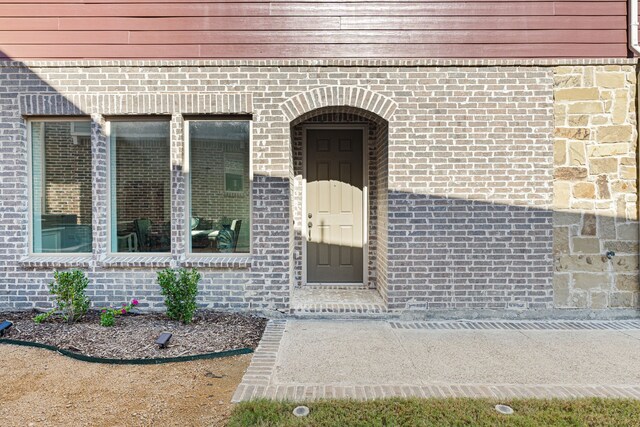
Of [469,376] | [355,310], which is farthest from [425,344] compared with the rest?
[355,310]

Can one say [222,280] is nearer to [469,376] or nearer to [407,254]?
[407,254]

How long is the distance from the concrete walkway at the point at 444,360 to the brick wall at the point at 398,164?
1.56ft

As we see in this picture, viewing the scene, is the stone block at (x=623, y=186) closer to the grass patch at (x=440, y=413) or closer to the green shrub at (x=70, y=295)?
the grass patch at (x=440, y=413)

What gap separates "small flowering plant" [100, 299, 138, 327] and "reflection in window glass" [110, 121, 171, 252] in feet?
2.36

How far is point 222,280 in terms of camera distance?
15.2ft

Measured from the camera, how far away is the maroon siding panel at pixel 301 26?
4.57 meters

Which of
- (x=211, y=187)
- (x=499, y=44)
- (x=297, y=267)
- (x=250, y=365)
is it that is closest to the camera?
(x=250, y=365)

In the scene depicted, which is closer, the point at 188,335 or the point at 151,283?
the point at 188,335

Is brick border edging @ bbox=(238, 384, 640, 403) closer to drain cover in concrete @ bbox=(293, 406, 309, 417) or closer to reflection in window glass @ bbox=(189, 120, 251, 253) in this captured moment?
drain cover in concrete @ bbox=(293, 406, 309, 417)

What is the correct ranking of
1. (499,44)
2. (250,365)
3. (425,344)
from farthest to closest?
1. (499,44)
2. (425,344)
3. (250,365)

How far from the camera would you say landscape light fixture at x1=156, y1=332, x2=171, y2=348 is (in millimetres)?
3559

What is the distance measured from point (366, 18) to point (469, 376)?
Answer: 4.06 meters

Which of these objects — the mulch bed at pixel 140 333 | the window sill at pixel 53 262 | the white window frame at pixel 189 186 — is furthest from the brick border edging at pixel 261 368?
the window sill at pixel 53 262

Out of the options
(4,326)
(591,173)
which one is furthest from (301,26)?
(4,326)
